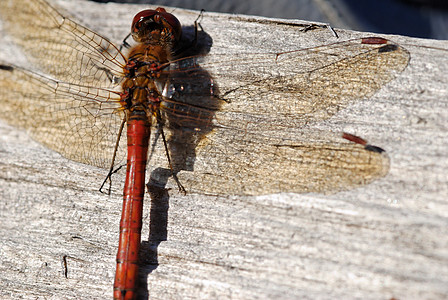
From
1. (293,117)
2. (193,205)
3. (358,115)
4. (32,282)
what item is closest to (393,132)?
(358,115)

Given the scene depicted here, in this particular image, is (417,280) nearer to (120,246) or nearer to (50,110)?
(120,246)

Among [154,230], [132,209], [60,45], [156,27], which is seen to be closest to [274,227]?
[154,230]

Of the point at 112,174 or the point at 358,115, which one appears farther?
the point at 112,174

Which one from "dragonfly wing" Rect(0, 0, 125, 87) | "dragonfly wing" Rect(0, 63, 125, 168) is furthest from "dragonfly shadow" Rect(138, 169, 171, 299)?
"dragonfly wing" Rect(0, 0, 125, 87)

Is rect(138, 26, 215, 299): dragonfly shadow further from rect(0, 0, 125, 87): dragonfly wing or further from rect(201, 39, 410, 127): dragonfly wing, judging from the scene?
rect(0, 0, 125, 87): dragonfly wing

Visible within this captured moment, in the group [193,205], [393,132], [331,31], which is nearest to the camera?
[393,132]

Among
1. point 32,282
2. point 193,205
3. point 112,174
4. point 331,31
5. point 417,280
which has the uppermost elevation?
point 331,31

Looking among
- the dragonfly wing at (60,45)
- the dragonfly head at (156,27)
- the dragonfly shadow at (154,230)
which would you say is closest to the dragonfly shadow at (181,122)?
the dragonfly shadow at (154,230)
